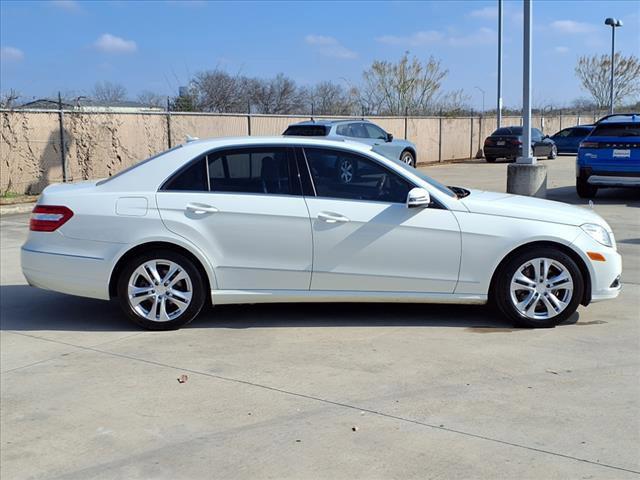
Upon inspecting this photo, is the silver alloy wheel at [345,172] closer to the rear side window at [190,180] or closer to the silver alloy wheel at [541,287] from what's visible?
the rear side window at [190,180]

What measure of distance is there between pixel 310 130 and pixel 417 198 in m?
12.0

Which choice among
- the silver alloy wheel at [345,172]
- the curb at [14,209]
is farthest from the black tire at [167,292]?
the curb at [14,209]

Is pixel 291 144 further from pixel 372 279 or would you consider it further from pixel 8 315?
pixel 8 315

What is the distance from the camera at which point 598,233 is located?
5906mm

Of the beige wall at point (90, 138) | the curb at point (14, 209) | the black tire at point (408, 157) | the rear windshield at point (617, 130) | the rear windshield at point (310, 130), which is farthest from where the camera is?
the black tire at point (408, 157)

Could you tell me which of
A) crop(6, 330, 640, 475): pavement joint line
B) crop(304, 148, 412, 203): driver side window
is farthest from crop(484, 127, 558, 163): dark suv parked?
crop(6, 330, 640, 475): pavement joint line

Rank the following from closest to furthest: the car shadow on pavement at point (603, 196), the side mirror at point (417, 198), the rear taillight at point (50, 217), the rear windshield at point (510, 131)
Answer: the side mirror at point (417, 198), the rear taillight at point (50, 217), the car shadow on pavement at point (603, 196), the rear windshield at point (510, 131)

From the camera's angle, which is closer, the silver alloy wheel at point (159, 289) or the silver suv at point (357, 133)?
the silver alloy wheel at point (159, 289)

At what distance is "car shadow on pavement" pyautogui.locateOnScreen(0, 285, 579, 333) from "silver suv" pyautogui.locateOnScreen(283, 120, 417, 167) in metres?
9.69

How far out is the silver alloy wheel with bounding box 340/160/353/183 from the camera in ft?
19.5

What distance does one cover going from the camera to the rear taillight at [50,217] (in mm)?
5926

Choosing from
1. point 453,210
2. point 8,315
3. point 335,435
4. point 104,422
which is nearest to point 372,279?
point 453,210

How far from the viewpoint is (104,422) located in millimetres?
4168

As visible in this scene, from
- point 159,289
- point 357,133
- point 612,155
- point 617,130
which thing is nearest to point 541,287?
point 159,289
